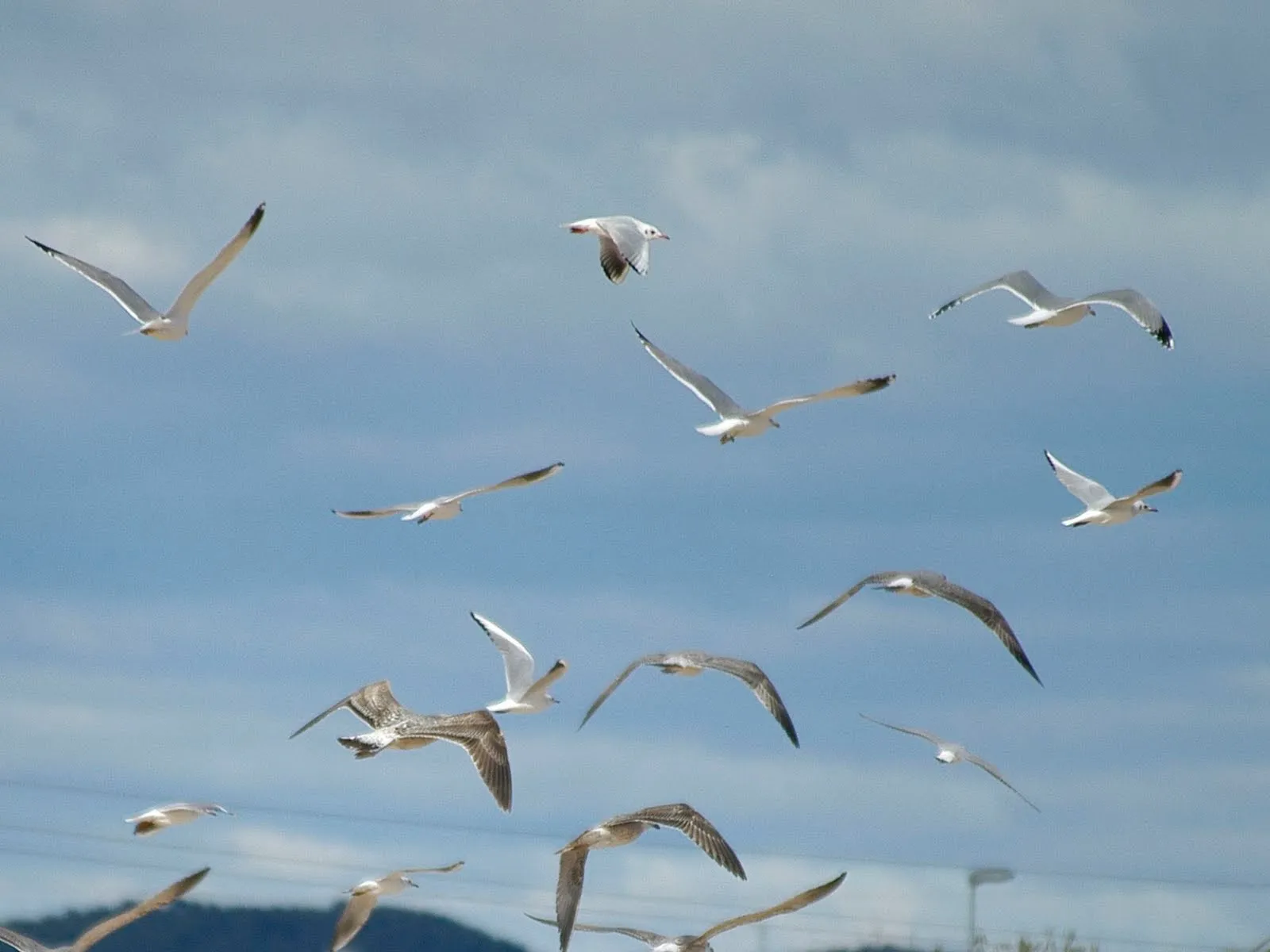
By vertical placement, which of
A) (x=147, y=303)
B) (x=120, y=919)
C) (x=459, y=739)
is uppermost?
(x=147, y=303)

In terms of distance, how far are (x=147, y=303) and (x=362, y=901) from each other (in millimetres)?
7098

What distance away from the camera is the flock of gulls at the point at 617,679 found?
2083 cm

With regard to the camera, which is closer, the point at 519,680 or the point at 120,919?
the point at 120,919

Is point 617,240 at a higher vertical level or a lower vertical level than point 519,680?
higher

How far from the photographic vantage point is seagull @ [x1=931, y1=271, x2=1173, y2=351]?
24141 mm

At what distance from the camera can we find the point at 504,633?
25.2 meters

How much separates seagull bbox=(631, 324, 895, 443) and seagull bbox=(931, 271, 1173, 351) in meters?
2.20

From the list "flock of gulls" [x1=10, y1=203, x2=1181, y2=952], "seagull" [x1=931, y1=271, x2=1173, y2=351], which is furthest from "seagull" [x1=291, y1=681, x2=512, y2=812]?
"seagull" [x1=931, y1=271, x2=1173, y2=351]

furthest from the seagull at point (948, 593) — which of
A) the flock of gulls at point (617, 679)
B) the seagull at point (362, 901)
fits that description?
the seagull at point (362, 901)

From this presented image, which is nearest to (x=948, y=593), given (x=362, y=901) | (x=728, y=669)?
(x=728, y=669)

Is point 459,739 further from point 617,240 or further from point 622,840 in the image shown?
point 617,240

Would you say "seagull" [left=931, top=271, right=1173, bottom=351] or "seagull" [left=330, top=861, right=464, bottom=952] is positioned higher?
"seagull" [left=931, top=271, right=1173, bottom=351]

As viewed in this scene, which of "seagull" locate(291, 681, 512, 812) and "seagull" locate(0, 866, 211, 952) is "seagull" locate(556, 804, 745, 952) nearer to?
"seagull" locate(291, 681, 512, 812)

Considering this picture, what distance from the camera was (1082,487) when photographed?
26688mm
